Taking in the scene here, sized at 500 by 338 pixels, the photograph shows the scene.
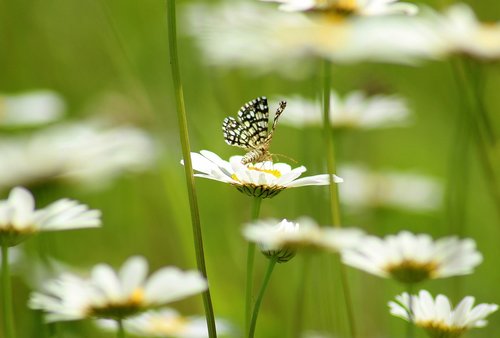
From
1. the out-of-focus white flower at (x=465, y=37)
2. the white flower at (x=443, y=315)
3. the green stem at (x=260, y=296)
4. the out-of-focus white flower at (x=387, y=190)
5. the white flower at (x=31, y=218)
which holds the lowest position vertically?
the white flower at (x=443, y=315)

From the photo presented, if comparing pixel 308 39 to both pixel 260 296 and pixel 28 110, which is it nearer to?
pixel 260 296

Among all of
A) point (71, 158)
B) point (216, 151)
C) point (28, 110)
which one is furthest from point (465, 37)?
point (28, 110)

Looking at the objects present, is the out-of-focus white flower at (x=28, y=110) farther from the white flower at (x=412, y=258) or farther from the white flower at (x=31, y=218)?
the white flower at (x=412, y=258)

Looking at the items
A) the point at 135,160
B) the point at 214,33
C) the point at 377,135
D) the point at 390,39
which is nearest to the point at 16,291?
the point at 135,160

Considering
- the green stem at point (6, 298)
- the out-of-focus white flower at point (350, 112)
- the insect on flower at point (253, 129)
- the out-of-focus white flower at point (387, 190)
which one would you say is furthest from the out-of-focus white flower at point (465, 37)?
the green stem at point (6, 298)

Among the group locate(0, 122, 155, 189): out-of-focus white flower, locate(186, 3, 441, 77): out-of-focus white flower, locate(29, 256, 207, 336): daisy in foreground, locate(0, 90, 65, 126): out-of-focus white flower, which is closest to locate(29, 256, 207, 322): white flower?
locate(29, 256, 207, 336): daisy in foreground

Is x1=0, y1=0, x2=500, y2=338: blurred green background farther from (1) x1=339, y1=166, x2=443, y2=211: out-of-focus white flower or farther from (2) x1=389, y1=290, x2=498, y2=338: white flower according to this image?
(2) x1=389, y1=290, x2=498, y2=338: white flower
